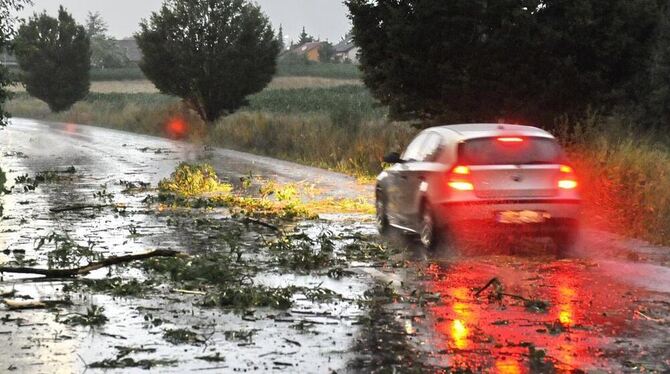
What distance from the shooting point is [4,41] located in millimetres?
18047

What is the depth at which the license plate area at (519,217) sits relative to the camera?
12719 mm

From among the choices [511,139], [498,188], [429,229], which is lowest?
[429,229]

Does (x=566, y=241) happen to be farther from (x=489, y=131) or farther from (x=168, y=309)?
(x=168, y=309)

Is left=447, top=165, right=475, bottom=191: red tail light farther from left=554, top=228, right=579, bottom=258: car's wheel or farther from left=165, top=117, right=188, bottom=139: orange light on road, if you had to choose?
left=165, top=117, right=188, bottom=139: orange light on road

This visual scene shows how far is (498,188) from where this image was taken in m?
→ 12.8

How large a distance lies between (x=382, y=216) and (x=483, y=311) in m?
6.55

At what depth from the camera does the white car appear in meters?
12.8

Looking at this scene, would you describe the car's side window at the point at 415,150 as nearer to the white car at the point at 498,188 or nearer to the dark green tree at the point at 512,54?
the white car at the point at 498,188

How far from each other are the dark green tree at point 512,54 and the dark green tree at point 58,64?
199ft

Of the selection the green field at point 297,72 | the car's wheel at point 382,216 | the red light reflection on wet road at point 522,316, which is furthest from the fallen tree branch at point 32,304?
the green field at point 297,72

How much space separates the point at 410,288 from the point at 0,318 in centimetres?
383

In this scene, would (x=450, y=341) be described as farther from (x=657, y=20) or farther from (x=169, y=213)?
(x=657, y=20)

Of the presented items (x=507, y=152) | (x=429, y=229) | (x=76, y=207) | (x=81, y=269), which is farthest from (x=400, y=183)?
(x=76, y=207)

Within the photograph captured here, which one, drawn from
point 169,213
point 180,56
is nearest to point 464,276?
point 169,213
